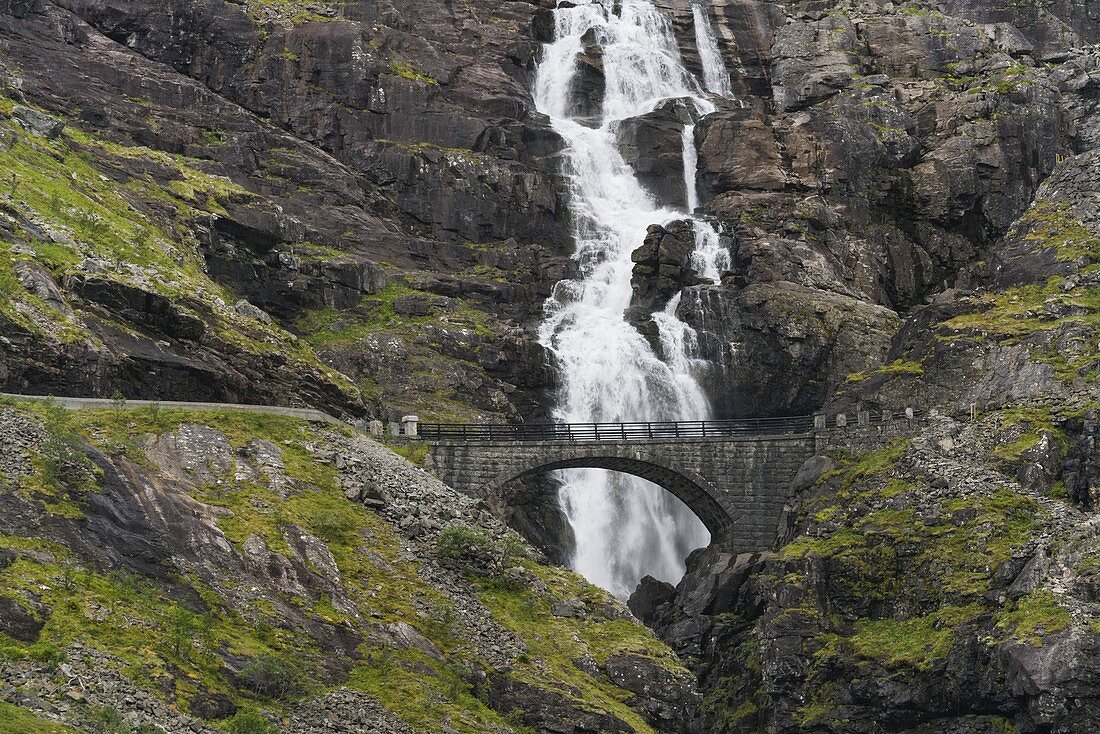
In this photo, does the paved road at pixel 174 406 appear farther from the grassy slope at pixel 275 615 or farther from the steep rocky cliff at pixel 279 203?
the steep rocky cliff at pixel 279 203

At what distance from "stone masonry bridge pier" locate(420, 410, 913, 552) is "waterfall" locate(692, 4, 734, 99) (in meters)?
51.4

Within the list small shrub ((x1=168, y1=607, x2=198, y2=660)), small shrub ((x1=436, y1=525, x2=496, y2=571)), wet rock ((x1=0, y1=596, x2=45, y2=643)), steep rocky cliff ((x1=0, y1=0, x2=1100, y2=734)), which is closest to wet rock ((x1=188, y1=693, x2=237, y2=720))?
steep rocky cliff ((x1=0, y1=0, x2=1100, y2=734))

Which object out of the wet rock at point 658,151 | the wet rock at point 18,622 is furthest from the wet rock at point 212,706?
the wet rock at point 658,151

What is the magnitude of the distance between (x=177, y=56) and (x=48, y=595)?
70552mm

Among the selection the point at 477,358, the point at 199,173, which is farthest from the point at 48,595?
the point at 199,173

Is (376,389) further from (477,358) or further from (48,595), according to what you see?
(48,595)

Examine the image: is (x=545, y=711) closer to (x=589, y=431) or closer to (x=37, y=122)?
(x=589, y=431)

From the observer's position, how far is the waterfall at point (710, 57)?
110 metres

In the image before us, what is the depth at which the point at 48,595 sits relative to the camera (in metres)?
33.1

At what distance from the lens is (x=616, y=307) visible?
279 feet

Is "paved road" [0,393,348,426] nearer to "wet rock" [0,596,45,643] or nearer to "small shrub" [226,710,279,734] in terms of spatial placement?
"wet rock" [0,596,45,643]

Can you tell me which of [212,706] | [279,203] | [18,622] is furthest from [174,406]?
[279,203]

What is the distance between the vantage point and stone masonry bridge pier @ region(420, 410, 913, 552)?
205 ft

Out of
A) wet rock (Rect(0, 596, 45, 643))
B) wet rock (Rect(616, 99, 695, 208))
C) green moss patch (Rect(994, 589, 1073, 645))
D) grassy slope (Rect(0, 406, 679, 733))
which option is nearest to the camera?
wet rock (Rect(0, 596, 45, 643))
